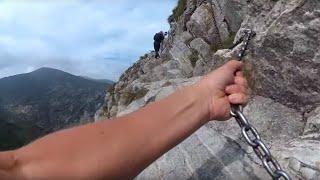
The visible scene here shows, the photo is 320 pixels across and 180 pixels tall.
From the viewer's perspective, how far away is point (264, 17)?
517 inches

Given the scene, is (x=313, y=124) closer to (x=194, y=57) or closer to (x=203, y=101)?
(x=203, y=101)

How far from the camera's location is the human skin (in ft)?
14.9

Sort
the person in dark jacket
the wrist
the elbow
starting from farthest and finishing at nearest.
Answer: the person in dark jacket → the wrist → the elbow

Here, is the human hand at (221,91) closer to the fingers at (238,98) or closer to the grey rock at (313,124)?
the fingers at (238,98)

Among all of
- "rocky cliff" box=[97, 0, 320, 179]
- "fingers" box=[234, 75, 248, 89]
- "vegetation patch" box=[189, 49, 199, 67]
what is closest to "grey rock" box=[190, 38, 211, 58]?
"vegetation patch" box=[189, 49, 199, 67]

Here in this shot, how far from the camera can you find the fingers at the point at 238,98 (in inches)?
222

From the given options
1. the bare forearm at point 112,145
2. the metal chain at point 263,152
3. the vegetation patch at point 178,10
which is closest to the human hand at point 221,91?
the bare forearm at point 112,145

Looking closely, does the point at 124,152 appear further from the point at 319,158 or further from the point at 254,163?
the point at 319,158

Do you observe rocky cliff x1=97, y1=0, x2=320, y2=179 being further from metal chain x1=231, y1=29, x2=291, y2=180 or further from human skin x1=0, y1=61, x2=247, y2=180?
metal chain x1=231, y1=29, x2=291, y2=180

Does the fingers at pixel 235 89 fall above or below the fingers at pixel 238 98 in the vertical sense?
above

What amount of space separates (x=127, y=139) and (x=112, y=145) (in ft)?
0.54

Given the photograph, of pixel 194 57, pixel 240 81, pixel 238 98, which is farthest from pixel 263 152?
pixel 194 57

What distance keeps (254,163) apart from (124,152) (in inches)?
163

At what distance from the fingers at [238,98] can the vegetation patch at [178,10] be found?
31.7 m
